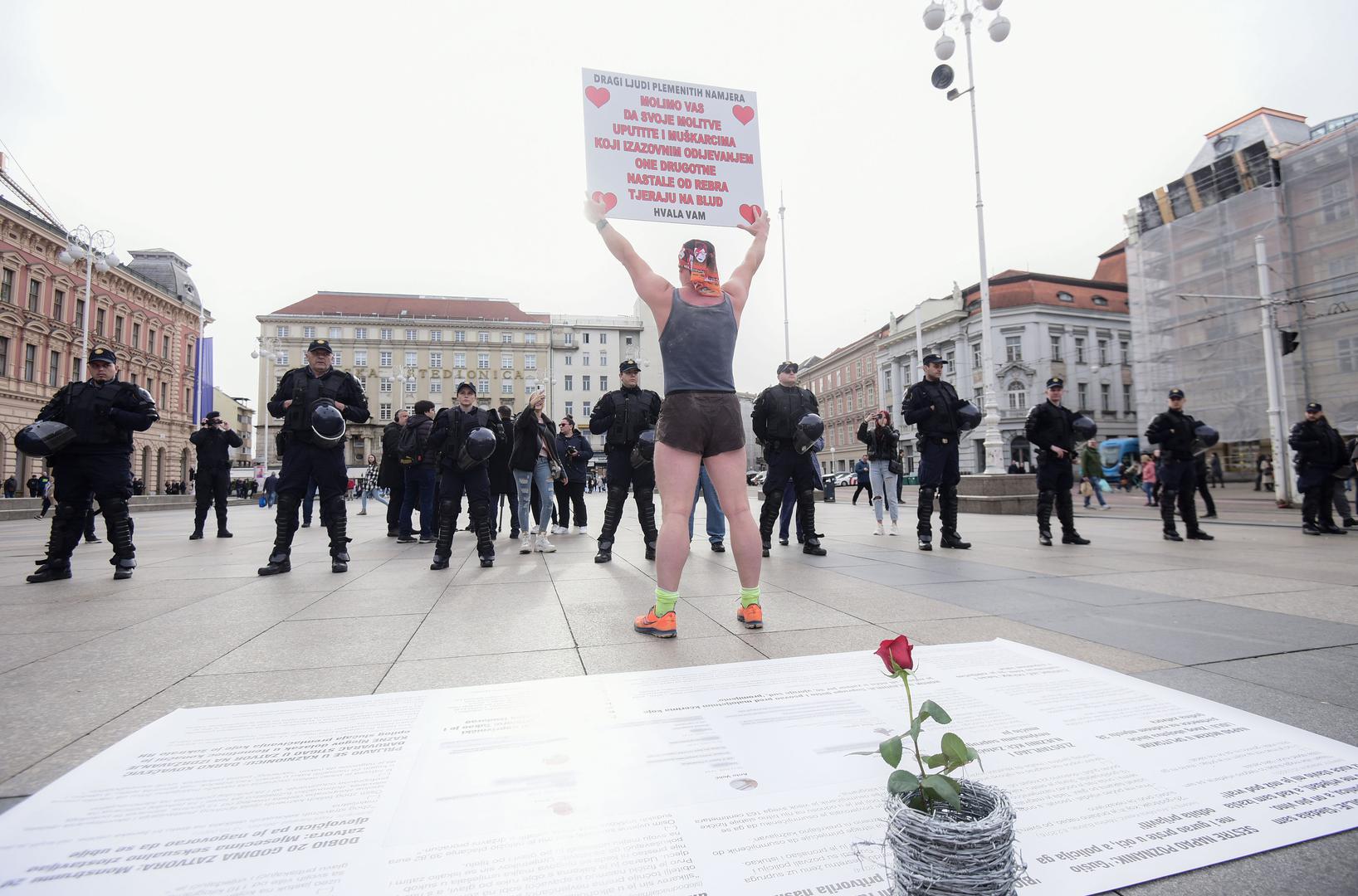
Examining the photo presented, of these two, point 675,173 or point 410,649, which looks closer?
point 410,649

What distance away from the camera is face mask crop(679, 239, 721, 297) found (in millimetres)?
3320

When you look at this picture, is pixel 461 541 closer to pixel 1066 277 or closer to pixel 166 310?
pixel 166 310

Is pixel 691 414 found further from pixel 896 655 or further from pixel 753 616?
pixel 896 655

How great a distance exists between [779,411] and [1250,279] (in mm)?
26230

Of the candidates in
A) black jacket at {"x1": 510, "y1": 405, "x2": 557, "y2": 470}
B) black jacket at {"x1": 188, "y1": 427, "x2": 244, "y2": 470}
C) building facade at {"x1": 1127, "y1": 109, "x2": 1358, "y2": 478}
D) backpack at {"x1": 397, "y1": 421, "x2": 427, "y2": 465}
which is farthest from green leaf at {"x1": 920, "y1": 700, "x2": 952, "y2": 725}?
building facade at {"x1": 1127, "y1": 109, "x2": 1358, "y2": 478}

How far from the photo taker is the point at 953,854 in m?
1.01

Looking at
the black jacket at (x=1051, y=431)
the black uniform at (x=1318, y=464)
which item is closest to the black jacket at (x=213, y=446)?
the black jacket at (x=1051, y=431)

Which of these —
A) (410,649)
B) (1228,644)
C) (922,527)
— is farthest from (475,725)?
(922,527)

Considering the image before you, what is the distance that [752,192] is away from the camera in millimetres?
3674

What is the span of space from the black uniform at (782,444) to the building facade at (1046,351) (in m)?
41.7

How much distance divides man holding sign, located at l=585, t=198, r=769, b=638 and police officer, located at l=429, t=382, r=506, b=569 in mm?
3058

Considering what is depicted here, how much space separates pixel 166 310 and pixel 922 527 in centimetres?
5597

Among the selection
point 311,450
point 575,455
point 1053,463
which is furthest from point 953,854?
point 575,455

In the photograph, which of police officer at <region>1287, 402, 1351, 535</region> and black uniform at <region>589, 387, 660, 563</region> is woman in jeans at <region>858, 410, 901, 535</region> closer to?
black uniform at <region>589, 387, 660, 563</region>
